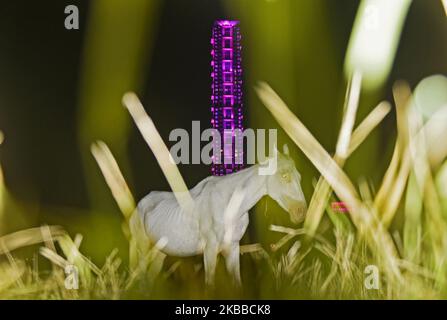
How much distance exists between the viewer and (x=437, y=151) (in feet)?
6.72

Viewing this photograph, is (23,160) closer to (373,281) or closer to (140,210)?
(140,210)

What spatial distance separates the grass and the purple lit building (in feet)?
0.58

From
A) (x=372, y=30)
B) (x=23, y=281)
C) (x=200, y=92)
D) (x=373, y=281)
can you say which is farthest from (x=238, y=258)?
(x=372, y=30)

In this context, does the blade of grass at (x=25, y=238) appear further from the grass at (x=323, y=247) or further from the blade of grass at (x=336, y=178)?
the blade of grass at (x=336, y=178)

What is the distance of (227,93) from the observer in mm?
2084

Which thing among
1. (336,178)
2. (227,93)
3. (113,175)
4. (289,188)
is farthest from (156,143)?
(336,178)

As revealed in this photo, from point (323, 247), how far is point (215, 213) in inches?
17.9

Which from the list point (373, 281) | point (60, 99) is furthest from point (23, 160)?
point (373, 281)

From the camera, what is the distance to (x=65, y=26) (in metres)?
2.10

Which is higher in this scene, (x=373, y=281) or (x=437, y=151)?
(x=437, y=151)

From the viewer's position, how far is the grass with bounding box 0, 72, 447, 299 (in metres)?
1.98
